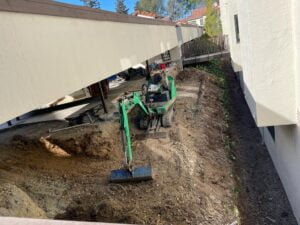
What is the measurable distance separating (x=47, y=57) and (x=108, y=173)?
16.6 feet

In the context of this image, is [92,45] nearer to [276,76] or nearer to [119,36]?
[119,36]

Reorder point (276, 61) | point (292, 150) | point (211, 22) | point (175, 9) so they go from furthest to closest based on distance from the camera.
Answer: point (175, 9), point (211, 22), point (292, 150), point (276, 61)

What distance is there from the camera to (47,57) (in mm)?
3631

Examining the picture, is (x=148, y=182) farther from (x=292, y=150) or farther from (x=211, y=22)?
(x=211, y=22)

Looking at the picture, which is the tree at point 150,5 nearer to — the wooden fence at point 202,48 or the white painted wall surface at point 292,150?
the wooden fence at point 202,48

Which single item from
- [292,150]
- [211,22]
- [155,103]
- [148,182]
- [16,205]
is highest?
[211,22]

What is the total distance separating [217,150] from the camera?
33.5ft

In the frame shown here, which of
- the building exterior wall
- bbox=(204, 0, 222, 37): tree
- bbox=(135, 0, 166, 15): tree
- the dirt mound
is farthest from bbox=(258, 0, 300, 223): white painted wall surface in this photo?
bbox=(135, 0, 166, 15): tree

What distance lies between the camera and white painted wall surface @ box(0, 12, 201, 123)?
9.66ft

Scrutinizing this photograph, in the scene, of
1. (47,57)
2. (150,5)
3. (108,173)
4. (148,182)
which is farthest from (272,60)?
(150,5)

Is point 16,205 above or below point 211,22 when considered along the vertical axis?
below

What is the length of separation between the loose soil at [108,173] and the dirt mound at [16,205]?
0.02m

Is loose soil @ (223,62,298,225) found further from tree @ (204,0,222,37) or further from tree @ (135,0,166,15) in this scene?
tree @ (135,0,166,15)

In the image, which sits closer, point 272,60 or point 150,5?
point 272,60
